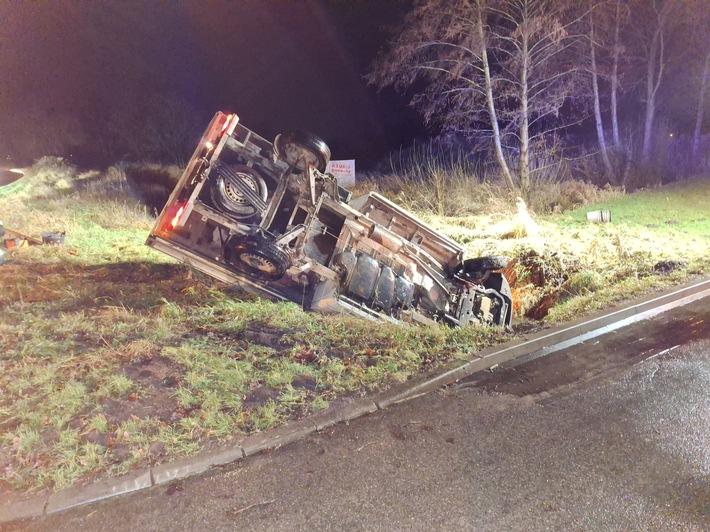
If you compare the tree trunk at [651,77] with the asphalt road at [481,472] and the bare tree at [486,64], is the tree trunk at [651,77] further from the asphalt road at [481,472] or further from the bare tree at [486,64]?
the asphalt road at [481,472]

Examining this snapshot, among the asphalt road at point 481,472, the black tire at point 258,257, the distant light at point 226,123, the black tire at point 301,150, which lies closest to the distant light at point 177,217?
the black tire at point 258,257

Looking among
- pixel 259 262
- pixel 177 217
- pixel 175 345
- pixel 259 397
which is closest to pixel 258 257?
pixel 259 262

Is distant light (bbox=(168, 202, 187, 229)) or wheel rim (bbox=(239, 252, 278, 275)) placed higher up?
distant light (bbox=(168, 202, 187, 229))

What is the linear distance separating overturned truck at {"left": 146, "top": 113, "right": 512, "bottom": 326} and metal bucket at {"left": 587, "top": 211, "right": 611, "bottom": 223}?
6298 millimetres

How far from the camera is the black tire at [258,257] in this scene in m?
Answer: 5.75

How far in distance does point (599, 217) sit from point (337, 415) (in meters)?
10.4

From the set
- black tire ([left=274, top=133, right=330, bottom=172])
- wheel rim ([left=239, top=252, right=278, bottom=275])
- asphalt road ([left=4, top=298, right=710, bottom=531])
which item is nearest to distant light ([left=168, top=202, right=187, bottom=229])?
wheel rim ([left=239, top=252, right=278, bottom=275])

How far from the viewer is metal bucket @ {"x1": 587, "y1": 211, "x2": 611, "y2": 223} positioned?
12.0 meters

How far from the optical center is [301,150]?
6273 millimetres

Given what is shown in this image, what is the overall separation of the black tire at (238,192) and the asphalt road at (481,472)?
10.9 ft

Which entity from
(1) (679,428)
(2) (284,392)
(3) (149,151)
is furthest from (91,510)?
(3) (149,151)

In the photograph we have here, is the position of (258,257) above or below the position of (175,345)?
above

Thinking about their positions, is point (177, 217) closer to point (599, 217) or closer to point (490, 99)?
point (599, 217)

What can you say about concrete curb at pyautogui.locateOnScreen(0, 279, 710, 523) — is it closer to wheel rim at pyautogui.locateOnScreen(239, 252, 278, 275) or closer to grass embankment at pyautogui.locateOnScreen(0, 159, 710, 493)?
grass embankment at pyautogui.locateOnScreen(0, 159, 710, 493)
